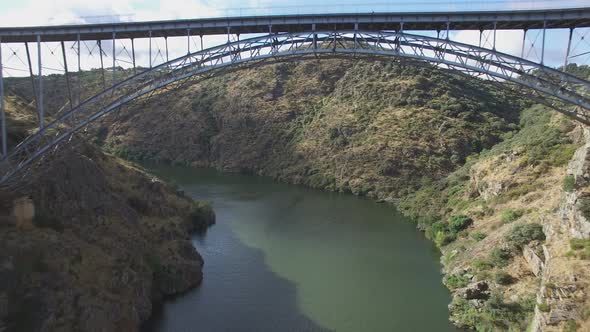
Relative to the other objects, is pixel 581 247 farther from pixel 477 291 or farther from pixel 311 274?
pixel 311 274

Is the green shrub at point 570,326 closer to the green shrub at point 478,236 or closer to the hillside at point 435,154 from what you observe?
the hillside at point 435,154

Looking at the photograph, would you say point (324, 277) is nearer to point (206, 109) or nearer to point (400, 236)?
point (400, 236)

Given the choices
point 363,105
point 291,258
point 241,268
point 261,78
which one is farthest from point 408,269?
point 261,78

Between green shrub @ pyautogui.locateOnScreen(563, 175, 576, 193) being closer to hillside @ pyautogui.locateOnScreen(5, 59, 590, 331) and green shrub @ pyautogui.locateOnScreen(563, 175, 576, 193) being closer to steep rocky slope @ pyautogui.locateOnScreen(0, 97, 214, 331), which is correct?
hillside @ pyautogui.locateOnScreen(5, 59, 590, 331)

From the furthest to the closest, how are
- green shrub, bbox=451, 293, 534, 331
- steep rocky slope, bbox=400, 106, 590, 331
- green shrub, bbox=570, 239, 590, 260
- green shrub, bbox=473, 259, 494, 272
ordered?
green shrub, bbox=473, 259, 494, 272, green shrub, bbox=451, 293, 534, 331, green shrub, bbox=570, 239, 590, 260, steep rocky slope, bbox=400, 106, 590, 331

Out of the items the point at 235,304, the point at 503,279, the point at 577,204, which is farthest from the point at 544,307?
the point at 235,304

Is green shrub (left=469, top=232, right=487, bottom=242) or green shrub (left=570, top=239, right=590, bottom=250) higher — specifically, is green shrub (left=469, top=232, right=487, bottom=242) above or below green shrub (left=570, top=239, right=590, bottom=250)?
below

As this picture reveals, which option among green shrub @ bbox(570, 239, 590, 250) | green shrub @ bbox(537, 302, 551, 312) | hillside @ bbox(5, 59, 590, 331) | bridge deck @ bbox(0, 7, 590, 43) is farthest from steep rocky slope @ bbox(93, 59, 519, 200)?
green shrub @ bbox(537, 302, 551, 312)
